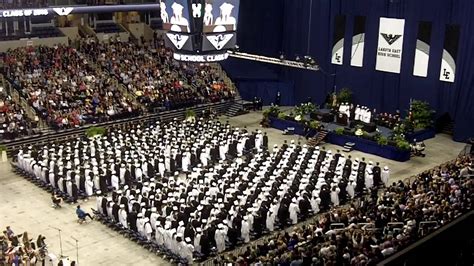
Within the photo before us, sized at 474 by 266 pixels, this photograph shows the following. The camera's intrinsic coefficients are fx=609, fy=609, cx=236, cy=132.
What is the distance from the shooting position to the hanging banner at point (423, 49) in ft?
118

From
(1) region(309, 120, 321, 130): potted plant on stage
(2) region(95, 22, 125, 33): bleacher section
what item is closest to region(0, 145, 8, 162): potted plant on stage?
(1) region(309, 120, 321, 130): potted plant on stage

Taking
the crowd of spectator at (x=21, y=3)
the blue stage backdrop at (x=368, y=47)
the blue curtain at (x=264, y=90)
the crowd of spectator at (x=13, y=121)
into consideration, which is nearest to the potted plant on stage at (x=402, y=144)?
the blue stage backdrop at (x=368, y=47)

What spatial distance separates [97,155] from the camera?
2861cm

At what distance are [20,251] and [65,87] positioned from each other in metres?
18.8

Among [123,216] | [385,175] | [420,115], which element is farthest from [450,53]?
[123,216]

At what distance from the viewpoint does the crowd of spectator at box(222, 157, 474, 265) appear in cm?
1623

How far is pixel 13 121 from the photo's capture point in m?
32.1

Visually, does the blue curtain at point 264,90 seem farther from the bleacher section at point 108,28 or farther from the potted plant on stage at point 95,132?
the potted plant on stage at point 95,132

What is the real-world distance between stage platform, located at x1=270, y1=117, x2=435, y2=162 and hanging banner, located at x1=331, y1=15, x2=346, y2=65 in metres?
6.43

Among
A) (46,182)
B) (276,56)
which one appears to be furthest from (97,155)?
(276,56)

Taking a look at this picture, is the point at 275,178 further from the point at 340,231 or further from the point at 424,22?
the point at 424,22

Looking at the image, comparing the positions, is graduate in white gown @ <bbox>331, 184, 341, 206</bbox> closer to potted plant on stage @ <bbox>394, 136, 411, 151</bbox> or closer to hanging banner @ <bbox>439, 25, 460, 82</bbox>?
potted plant on stage @ <bbox>394, 136, 411, 151</bbox>

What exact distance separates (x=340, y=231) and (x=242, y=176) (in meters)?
8.24

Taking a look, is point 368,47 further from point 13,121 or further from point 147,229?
point 147,229
